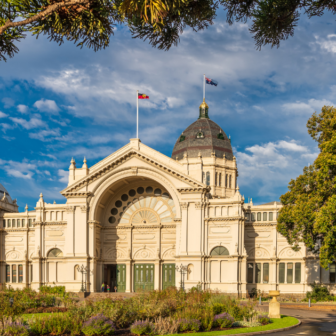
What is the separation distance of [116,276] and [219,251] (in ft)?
43.3

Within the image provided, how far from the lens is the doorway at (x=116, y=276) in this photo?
53.3 metres

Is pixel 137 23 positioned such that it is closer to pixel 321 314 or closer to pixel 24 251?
pixel 321 314

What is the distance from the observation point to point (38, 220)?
53.4 m

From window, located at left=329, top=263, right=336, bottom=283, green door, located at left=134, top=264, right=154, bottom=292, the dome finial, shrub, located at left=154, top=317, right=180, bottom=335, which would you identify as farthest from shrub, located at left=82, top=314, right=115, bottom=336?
the dome finial

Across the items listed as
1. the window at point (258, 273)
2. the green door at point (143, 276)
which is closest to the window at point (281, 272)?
the window at point (258, 273)

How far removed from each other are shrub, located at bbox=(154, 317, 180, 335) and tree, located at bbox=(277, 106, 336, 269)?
59.2ft

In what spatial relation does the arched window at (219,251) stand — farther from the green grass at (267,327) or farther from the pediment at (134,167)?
the green grass at (267,327)

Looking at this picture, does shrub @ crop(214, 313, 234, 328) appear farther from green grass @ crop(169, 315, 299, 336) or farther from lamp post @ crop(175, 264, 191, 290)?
lamp post @ crop(175, 264, 191, 290)

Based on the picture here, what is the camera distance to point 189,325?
22.0 meters

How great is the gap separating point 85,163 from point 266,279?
78.6 ft

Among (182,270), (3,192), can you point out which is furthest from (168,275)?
(3,192)

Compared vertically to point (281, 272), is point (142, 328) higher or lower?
higher

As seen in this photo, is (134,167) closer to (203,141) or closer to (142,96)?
(142,96)

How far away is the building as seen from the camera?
48.4m
